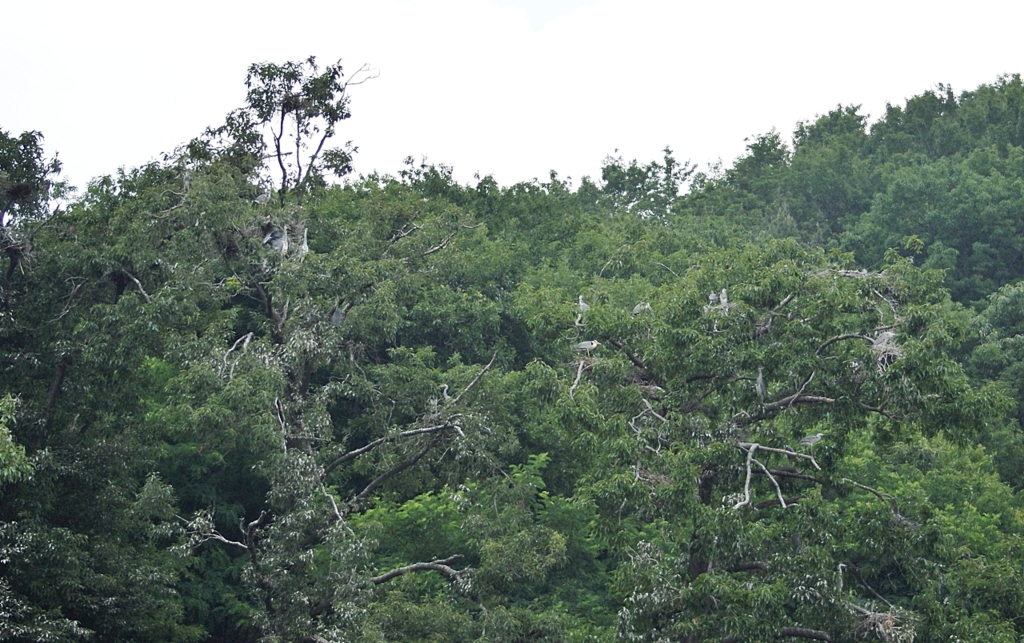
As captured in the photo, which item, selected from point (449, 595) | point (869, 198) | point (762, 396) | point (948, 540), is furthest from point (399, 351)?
point (869, 198)

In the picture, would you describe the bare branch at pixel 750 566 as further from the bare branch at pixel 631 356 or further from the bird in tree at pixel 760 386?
the bare branch at pixel 631 356

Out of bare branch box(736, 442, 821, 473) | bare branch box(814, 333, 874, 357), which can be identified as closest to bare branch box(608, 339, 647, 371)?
bare branch box(736, 442, 821, 473)

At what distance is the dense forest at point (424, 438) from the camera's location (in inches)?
439

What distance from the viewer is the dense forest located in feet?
36.6

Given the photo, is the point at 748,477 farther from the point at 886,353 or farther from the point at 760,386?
the point at 886,353

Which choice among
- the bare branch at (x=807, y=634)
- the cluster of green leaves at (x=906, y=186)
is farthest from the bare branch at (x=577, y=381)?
the cluster of green leaves at (x=906, y=186)

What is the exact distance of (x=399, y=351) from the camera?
17453 millimetres

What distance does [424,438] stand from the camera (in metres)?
14.8

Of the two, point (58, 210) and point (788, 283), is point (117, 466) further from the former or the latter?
point (788, 283)

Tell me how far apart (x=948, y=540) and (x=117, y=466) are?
358 inches

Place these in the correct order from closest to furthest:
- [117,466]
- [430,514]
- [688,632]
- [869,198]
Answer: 1. [688,632]
2. [117,466]
3. [430,514]
4. [869,198]

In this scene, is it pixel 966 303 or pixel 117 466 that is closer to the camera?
pixel 117 466

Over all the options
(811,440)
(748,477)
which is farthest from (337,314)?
(811,440)

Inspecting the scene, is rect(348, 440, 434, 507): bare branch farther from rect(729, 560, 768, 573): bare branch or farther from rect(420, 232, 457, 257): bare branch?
rect(729, 560, 768, 573): bare branch
